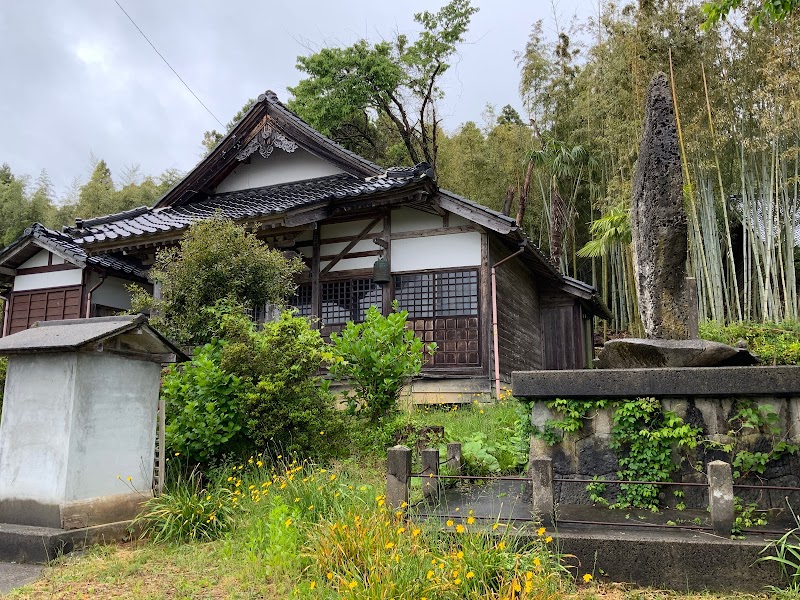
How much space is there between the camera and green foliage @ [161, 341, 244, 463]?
6.07m

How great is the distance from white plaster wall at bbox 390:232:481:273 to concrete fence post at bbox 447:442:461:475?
597 cm

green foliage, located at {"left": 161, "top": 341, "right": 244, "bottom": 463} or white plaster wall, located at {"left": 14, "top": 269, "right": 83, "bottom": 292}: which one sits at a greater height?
white plaster wall, located at {"left": 14, "top": 269, "right": 83, "bottom": 292}

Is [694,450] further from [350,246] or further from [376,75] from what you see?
[376,75]

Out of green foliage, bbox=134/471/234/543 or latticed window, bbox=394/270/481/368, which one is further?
latticed window, bbox=394/270/481/368

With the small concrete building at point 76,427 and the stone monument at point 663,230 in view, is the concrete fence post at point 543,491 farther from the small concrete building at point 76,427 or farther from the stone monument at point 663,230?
the small concrete building at point 76,427

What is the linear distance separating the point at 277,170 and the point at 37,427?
10.1 metres

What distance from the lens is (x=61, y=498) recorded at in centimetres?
479

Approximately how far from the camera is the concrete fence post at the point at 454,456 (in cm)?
562

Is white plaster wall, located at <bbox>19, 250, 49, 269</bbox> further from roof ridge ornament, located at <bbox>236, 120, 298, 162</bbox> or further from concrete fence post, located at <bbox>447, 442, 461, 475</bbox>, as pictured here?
concrete fence post, located at <bbox>447, 442, 461, 475</bbox>

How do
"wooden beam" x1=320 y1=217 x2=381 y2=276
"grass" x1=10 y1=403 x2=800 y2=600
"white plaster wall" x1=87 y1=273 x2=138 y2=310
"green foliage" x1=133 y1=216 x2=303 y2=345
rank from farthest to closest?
"white plaster wall" x1=87 y1=273 x2=138 y2=310, "wooden beam" x1=320 y1=217 x2=381 y2=276, "green foliage" x1=133 y1=216 x2=303 y2=345, "grass" x1=10 y1=403 x2=800 y2=600

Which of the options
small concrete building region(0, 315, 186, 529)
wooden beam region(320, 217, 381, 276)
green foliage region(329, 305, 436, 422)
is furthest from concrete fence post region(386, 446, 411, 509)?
wooden beam region(320, 217, 381, 276)

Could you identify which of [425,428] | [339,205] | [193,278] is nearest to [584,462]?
[425,428]

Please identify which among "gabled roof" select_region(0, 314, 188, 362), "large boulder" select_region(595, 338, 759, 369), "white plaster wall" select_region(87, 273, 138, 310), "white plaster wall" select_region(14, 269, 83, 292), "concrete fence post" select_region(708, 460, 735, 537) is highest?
"white plaster wall" select_region(14, 269, 83, 292)

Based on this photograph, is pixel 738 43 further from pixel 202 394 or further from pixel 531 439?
pixel 202 394
